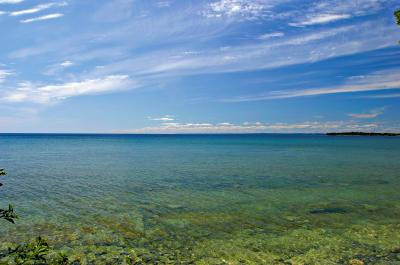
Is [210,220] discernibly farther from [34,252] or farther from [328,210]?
[34,252]

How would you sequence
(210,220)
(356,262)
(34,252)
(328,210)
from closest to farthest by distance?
(34,252) → (356,262) → (210,220) → (328,210)

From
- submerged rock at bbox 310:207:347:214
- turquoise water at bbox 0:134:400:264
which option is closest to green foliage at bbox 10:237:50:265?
turquoise water at bbox 0:134:400:264

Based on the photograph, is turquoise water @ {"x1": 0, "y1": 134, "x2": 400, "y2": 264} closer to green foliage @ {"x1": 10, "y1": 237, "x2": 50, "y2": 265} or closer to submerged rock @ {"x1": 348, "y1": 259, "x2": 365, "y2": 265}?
submerged rock @ {"x1": 348, "y1": 259, "x2": 365, "y2": 265}

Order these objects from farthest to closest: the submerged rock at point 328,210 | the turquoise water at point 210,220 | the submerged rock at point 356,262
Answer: the submerged rock at point 328,210 → the turquoise water at point 210,220 → the submerged rock at point 356,262

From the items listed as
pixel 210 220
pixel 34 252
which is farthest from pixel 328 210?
pixel 34 252

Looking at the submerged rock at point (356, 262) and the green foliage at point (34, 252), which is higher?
the green foliage at point (34, 252)

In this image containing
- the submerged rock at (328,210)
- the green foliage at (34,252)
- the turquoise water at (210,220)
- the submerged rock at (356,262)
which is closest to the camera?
the green foliage at (34,252)

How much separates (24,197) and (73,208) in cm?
633

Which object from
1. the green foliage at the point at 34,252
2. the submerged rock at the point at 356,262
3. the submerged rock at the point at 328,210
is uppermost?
the green foliage at the point at 34,252

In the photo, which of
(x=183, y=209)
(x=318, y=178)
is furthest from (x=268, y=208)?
(x=318, y=178)

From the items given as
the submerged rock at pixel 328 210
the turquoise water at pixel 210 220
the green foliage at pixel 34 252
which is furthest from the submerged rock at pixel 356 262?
the green foliage at pixel 34 252

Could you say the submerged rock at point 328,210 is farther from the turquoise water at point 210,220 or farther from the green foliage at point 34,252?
the green foliage at point 34,252

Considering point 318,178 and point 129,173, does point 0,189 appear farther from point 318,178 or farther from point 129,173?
point 318,178

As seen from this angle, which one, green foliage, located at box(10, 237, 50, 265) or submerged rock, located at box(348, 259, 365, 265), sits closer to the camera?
green foliage, located at box(10, 237, 50, 265)
